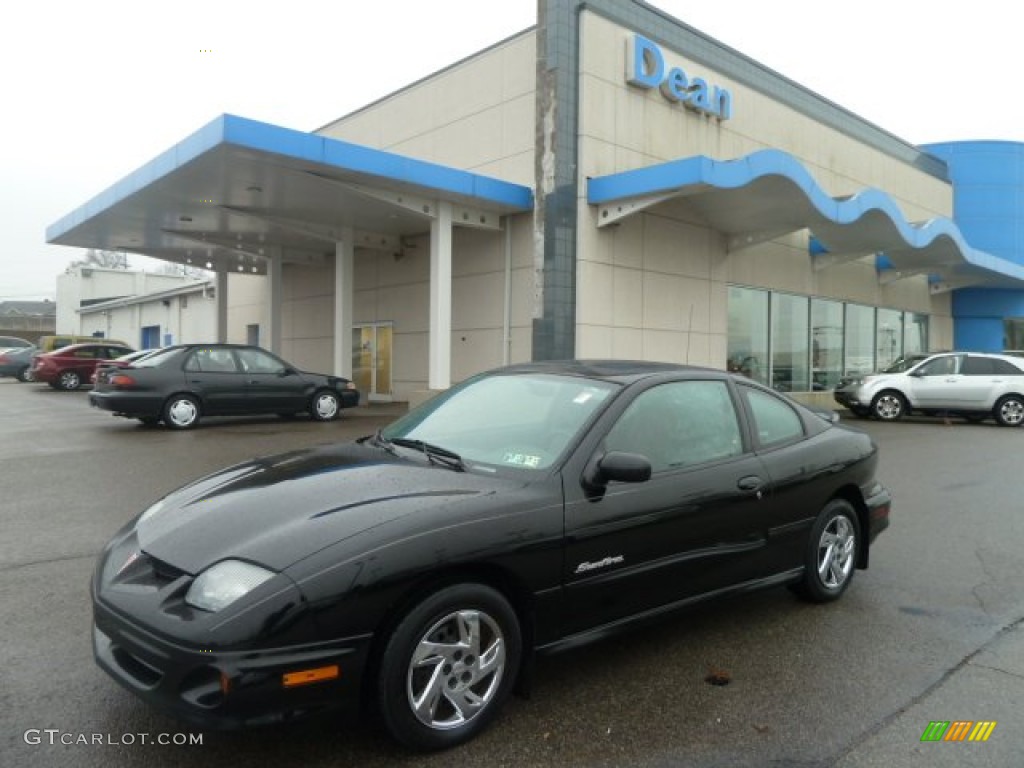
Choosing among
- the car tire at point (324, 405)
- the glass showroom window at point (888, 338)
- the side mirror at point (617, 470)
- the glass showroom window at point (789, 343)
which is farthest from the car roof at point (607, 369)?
the glass showroom window at point (888, 338)

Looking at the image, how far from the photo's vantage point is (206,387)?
1252cm

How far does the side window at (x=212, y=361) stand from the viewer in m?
12.5

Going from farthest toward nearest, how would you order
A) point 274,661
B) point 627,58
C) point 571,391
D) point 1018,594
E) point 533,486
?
1. point 627,58
2. point 1018,594
3. point 571,391
4. point 533,486
5. point 274,661

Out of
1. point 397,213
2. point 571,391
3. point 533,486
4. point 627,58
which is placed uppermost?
point 627,58

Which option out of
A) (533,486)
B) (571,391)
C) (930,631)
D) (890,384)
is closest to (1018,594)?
(930,631)

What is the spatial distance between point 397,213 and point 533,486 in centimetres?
1376

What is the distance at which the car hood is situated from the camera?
104 inches

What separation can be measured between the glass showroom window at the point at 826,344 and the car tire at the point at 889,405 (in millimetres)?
4147

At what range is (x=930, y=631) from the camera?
4008mm

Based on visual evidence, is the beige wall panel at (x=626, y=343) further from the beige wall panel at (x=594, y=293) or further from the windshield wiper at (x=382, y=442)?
the windshield wiper at (x=382, y=442)

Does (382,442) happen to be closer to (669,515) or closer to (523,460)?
(523,460)

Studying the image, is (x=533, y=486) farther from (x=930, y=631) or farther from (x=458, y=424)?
(x=930, y=631)

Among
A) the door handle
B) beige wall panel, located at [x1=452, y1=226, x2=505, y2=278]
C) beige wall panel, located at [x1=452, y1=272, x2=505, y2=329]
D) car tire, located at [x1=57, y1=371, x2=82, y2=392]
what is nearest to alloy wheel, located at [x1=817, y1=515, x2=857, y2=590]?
the door handle

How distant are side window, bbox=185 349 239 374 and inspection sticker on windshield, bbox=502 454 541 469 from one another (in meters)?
10.5
